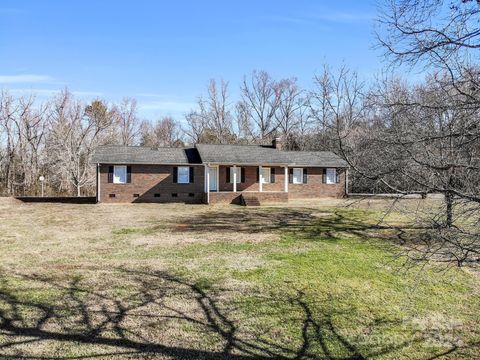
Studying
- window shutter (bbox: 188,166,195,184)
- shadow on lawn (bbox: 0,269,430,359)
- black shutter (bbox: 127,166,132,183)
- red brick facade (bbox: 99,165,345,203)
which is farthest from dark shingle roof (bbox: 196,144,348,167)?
shadow on lawn (bbox: 0,269,430,359)

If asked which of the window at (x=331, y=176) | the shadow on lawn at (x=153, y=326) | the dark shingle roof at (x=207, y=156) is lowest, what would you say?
the shadow on lawn at (x=153, y=326)

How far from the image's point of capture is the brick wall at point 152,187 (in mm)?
26562

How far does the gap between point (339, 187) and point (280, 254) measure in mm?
21792

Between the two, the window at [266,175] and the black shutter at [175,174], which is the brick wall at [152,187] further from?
the window at [266,175]

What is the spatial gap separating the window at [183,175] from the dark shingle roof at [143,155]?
0.44 metres

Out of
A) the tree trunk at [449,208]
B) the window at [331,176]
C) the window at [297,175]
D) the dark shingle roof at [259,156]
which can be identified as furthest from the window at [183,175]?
the tree trunk at [449,208]

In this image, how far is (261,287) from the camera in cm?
797

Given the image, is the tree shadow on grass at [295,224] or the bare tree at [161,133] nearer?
the tree shadow on grass at [295,224]

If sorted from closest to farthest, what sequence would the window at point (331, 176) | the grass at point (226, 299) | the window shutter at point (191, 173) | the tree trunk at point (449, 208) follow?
1. the tree trunk at point (449, 208)
2. the grass at point (226, 299)
3. the window shutter at point (191, 173)
4. the window at point (331, 176)

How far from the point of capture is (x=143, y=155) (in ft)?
92.0

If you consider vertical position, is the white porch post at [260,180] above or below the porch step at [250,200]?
above

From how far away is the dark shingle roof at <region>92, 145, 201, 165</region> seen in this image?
2674 centimetres

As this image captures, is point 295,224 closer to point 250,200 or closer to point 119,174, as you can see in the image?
point 250,200

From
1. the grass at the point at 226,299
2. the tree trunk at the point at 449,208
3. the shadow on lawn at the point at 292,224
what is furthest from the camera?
the shadow on lawn at the point at 292,224
